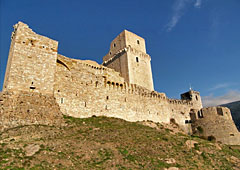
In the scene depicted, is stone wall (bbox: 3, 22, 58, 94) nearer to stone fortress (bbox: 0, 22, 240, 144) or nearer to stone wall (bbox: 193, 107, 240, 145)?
stone fortress (bbox: 0, 22, 240, 144)

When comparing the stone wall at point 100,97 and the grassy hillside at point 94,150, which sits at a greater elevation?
the stone wall at point 100,97

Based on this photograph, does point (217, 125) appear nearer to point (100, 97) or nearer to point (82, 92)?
point (100, 97)

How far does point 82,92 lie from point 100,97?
2866 mm

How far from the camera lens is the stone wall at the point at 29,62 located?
1647 centimetres

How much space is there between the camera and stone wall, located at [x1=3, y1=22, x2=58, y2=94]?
16.5 m

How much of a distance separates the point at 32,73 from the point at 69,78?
464cm

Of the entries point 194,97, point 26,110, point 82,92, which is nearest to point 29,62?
point 26,110

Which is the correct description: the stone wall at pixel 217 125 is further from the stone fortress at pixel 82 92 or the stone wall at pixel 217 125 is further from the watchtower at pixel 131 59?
the watchtower at pixel 131 59

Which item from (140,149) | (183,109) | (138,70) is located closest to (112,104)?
(140,149)

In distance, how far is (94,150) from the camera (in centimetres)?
1341

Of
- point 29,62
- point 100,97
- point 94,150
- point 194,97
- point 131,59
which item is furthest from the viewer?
point 194,97

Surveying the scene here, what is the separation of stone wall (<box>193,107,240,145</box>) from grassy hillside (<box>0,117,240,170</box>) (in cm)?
1523

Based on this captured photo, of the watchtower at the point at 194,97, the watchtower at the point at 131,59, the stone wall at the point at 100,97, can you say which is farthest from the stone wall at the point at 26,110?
the watchtower at the point at 194,97

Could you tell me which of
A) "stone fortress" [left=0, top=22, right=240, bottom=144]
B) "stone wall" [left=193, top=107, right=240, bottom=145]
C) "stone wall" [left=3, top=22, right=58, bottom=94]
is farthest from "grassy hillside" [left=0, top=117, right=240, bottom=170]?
"stone wall" [left=193, top=107, right=240, bottom=145]
